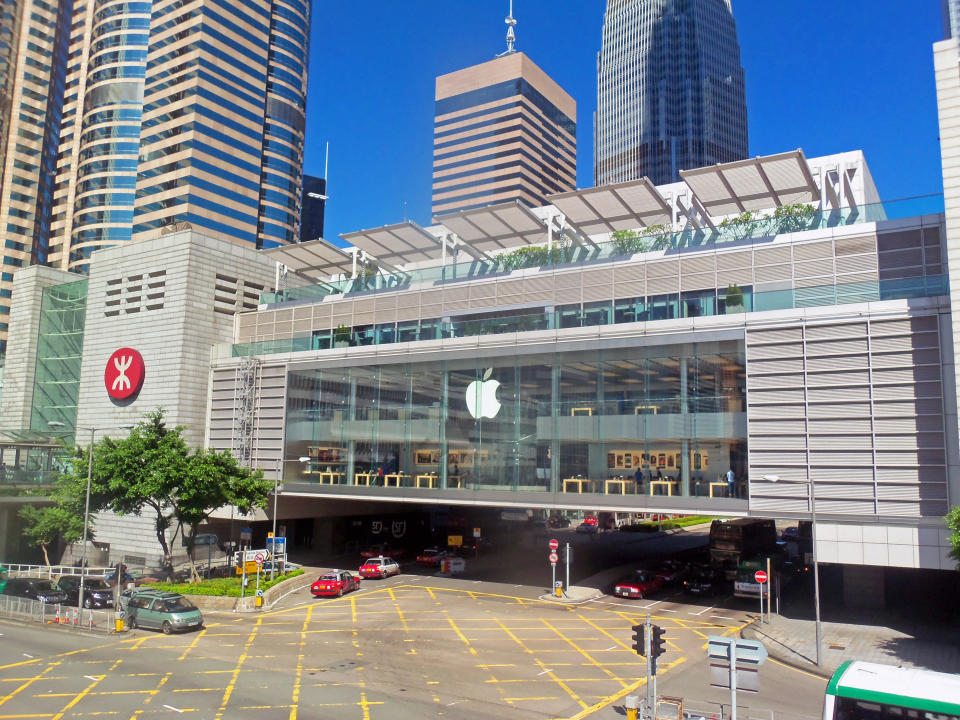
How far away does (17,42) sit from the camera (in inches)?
5384

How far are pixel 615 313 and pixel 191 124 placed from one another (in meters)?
92.3

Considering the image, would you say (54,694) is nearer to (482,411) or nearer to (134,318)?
(482,411)

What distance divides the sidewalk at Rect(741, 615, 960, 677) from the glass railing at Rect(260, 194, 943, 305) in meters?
19.3

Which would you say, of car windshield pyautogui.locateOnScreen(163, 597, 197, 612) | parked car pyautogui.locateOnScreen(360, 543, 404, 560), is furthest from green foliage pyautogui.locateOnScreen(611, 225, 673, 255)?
car windshield pyautogui.locateOnScreen(163, 597, 197, 612)

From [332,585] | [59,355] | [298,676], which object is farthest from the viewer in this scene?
[59,355]

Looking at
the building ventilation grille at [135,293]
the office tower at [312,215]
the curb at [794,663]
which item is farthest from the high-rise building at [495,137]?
the curb at [794,663]

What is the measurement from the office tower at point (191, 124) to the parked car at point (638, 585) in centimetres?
8686

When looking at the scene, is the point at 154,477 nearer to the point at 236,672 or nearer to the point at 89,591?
the point at 89,591

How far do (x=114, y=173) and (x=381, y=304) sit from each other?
8859 cm

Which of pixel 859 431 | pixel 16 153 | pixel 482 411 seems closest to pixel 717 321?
pixel 859 431

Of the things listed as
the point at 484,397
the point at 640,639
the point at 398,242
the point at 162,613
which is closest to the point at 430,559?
the point at 484,397

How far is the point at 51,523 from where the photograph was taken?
50312mm

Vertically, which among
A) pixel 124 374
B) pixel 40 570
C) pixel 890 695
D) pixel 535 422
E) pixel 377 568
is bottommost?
pixel 40 570

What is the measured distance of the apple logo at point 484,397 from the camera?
43.8m
